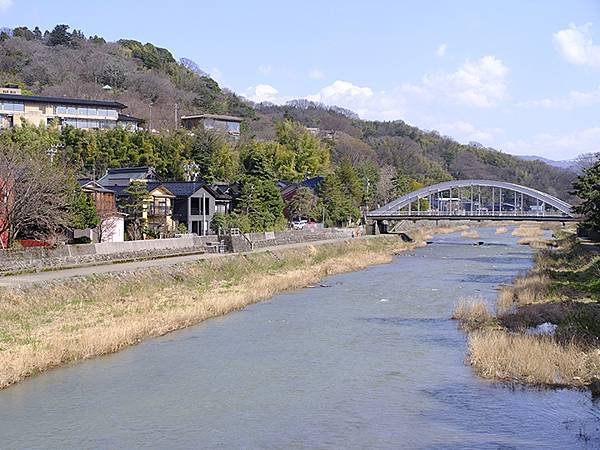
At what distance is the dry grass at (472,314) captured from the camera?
15715 millimetres

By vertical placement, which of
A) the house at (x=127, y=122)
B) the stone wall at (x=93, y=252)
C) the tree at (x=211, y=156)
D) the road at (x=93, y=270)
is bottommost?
the road at (x=93, y=270)

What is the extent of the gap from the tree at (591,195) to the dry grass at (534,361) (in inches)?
558

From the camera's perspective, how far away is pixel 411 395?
1050 centimetres

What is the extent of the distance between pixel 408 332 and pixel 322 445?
7204 mm

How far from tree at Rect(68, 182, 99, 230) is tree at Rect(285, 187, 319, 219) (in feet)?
60.7

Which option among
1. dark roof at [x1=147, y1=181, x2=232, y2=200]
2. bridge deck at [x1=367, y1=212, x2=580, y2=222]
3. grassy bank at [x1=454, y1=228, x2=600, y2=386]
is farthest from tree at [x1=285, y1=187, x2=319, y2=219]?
grassy bank at [x1=454, y1=228, x2=600, y2=386]

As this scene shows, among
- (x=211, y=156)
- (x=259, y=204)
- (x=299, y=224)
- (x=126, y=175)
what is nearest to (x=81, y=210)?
(x=259, y=204)

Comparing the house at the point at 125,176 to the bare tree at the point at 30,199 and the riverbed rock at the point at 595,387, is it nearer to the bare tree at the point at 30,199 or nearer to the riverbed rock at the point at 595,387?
the bare tree at the point at 30,199

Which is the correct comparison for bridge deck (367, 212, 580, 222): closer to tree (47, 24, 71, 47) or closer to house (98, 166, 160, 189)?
house (98, 166, 160, 189)

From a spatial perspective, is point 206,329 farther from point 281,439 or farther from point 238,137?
point 238,137

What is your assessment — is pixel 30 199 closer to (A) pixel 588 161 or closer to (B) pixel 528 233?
(B) pixel 528 233

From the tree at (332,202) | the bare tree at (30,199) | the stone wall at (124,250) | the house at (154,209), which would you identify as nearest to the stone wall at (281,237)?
the stone wall at (124,250)

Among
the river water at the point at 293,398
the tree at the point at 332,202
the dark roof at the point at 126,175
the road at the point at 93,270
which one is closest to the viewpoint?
the river water at the point at 293,398

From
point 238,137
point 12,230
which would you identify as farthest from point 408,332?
point 238,137
